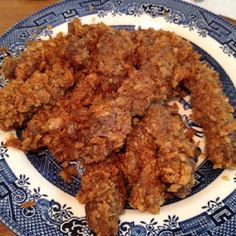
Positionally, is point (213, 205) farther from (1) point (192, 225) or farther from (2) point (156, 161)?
(2) point (156, 161)

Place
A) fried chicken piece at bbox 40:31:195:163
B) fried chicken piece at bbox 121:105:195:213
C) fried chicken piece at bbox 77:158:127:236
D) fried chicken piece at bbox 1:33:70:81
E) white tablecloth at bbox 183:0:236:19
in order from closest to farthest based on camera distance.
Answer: fried chicken piece at bbox 77:158:127:236 → fried chicken piece at bbox 121:105:195:213 → fried chicken piece at bbox 40:31:195:163 → fried chicken piece at bbox 1:33:70:81 → white tablecloth at bbox 183:0:236:19

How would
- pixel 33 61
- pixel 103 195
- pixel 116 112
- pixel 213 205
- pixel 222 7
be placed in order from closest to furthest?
pixel 103 195 < pixel 213 205 < pixel 116 112 < pixel 33 61 < pixel 222 7

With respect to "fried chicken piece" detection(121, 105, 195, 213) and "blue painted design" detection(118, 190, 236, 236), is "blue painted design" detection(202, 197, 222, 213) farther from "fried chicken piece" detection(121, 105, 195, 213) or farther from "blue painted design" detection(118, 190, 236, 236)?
"fried chicken piece" detection(121, 105, 195, 213)

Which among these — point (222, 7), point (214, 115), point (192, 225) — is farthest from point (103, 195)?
point (222, 7)

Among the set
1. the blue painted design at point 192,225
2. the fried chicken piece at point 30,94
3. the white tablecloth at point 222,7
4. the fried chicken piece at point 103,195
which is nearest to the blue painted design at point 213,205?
the blue painted design at point 192,225

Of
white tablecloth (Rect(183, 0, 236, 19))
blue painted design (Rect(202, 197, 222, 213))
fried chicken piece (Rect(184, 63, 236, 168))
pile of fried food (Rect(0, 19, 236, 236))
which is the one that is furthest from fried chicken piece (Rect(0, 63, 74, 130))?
white tablecloth (Rect(183, 0, 236, 19))

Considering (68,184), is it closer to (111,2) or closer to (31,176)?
(31,176)
